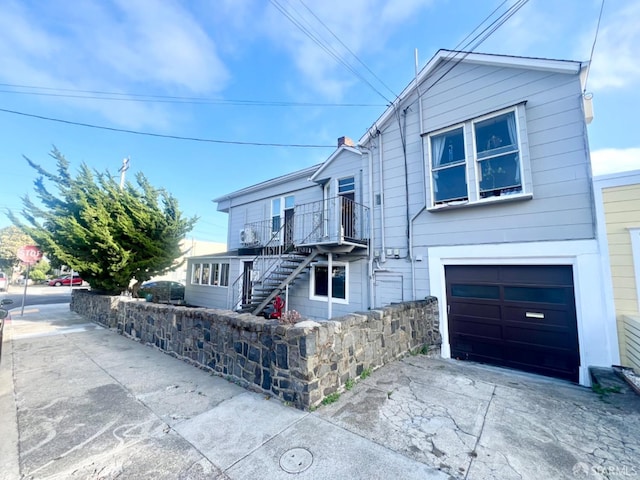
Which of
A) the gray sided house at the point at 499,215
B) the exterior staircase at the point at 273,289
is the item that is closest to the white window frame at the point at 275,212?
the exterior staircase at the point at 273,289

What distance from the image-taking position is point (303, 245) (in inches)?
295

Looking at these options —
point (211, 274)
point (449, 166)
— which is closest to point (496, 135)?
point (449, 166)

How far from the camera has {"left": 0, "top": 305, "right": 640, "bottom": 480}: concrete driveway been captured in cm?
234

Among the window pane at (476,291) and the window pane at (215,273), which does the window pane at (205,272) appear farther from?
the window pane at (476,291)

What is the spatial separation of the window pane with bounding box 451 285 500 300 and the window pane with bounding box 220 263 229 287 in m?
10.1

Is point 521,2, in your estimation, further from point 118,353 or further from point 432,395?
point 118,353

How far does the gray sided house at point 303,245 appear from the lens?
766 centimetres

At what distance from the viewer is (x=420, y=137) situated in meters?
6.56

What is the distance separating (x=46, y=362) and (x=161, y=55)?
8900 mm

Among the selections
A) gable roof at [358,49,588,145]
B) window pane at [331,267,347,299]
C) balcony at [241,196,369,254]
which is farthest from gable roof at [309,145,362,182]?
window pane at [331,267,347,299]

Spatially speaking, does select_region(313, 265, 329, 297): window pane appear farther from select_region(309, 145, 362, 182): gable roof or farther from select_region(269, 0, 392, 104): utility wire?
select_region(269, 0, 392, 104): utility wire

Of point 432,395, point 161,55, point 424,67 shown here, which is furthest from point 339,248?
point 161,55

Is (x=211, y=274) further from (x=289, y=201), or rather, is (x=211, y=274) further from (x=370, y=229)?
(x=370, y=229)

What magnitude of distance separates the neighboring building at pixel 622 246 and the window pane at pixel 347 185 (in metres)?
5.46
